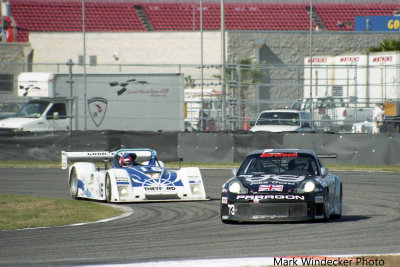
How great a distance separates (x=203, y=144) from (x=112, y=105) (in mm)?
6698

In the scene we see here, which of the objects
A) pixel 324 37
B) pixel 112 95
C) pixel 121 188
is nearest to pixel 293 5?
pixel 324 37

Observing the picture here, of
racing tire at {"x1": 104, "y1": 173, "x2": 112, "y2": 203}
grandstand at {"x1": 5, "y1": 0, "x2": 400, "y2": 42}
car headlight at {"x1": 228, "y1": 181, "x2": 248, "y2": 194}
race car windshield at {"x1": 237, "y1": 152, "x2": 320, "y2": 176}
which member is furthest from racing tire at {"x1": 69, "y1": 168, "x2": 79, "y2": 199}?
grandstand at {"x1": 5, "y1": 0, "x2": 400, "y2": 42}

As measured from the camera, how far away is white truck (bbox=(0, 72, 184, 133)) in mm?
30531

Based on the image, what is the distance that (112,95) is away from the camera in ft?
105

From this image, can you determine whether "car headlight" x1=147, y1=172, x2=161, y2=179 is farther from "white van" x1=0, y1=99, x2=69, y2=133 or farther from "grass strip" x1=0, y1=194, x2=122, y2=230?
"white van" x1=0, y1=99, x2=69, y2=133

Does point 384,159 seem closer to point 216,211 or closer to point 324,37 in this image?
point 216,211

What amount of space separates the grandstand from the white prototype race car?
34.9 metres

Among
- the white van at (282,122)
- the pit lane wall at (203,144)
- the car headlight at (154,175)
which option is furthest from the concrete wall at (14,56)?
the car headlight at (154,175)

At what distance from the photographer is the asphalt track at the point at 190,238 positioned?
896cm

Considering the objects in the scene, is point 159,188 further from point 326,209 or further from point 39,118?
point 39,118

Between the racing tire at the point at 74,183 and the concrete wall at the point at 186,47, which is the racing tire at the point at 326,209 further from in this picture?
the concrete wall at the point at 186,47

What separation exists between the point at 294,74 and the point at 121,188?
2940cm

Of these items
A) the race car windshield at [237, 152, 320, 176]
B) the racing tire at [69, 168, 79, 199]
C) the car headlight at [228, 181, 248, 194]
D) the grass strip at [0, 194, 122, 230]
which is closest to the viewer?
the car headlight at [228, 181, 248, 194]

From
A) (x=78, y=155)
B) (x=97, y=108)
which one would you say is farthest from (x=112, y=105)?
(x=78, y=155)
